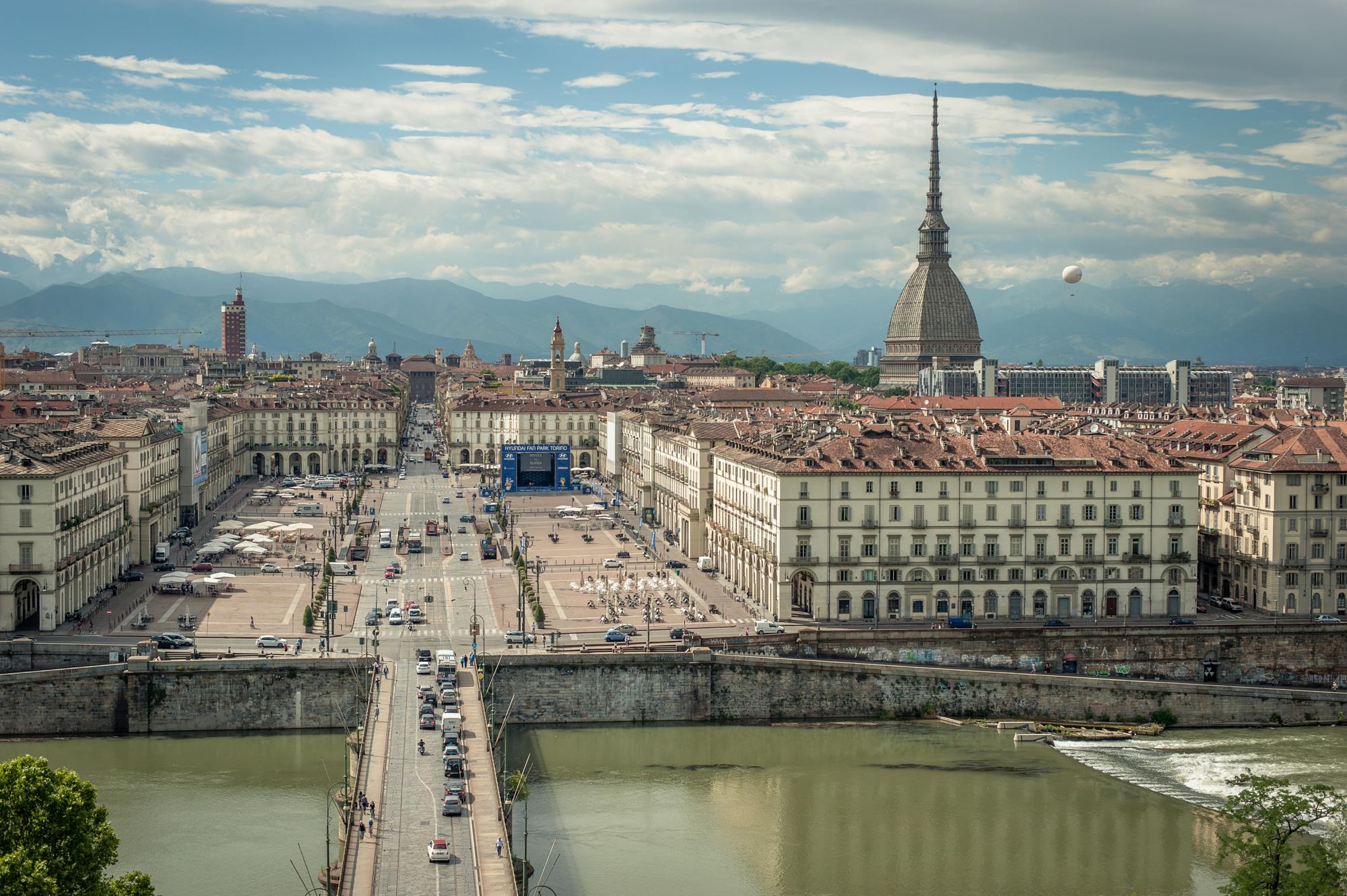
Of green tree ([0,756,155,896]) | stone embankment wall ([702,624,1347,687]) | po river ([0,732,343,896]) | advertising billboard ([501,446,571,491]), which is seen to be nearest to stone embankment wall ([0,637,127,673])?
po river ([0,732,343,896])

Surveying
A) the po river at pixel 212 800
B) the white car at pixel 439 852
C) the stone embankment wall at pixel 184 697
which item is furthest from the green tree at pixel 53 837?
the stone embankment wall at pixel 184 697

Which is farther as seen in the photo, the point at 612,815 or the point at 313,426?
the point at 313,426

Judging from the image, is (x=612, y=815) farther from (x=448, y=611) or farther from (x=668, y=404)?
(x=668, y=404)

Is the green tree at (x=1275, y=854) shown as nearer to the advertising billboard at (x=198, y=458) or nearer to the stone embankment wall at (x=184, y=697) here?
the stone embankment wall at (x=184, y=697)

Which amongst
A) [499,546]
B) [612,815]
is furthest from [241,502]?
[612,815]

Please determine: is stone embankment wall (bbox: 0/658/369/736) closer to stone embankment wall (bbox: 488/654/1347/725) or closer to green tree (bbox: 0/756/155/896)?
stone embankment wall (bbox: 488/654/1347/725)
